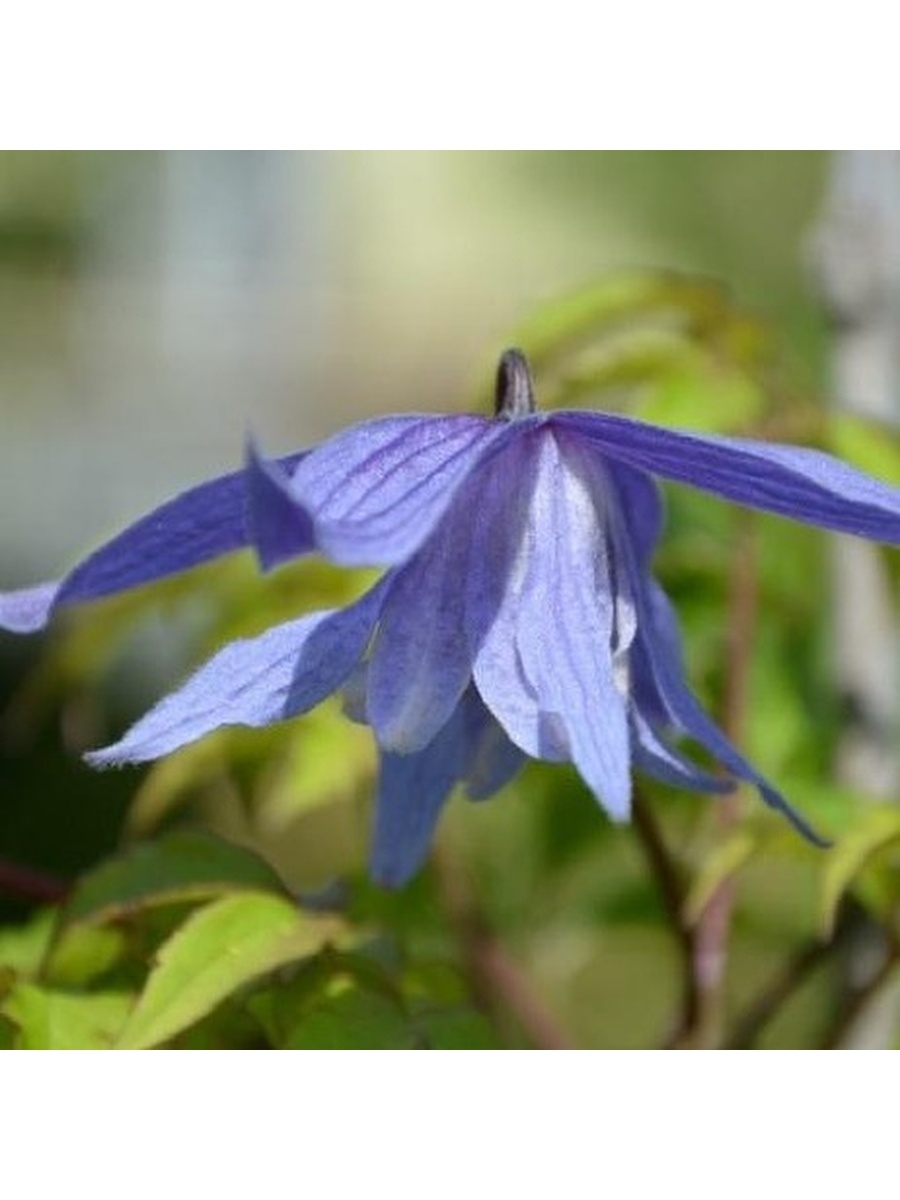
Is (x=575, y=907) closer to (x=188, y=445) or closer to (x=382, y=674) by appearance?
(x=382, y=674)

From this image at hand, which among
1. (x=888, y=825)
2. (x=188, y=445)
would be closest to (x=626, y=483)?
(x=888, y=825)

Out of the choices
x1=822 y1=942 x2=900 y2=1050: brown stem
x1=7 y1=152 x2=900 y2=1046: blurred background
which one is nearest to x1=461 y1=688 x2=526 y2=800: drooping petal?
x1=822 y1=942 x2=900 y2=1050: brown stem

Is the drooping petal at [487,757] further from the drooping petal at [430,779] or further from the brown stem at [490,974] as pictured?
the brown stem at [490,974]

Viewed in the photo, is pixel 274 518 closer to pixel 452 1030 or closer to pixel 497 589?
pixel 497 589

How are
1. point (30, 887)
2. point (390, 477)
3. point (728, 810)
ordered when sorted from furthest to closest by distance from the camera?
1. point (728, 810)
2. point (30, 887)
3. point (390, 477)

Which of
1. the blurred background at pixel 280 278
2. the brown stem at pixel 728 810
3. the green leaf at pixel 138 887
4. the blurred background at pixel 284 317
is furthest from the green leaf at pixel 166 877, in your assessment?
the blurred background at pixel 280 278

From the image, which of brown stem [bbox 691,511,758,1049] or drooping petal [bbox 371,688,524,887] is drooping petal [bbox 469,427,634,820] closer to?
drooping petal [bbox 371,688,524,887]

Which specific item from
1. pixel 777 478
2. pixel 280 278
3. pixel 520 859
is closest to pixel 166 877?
pixel 777 478
